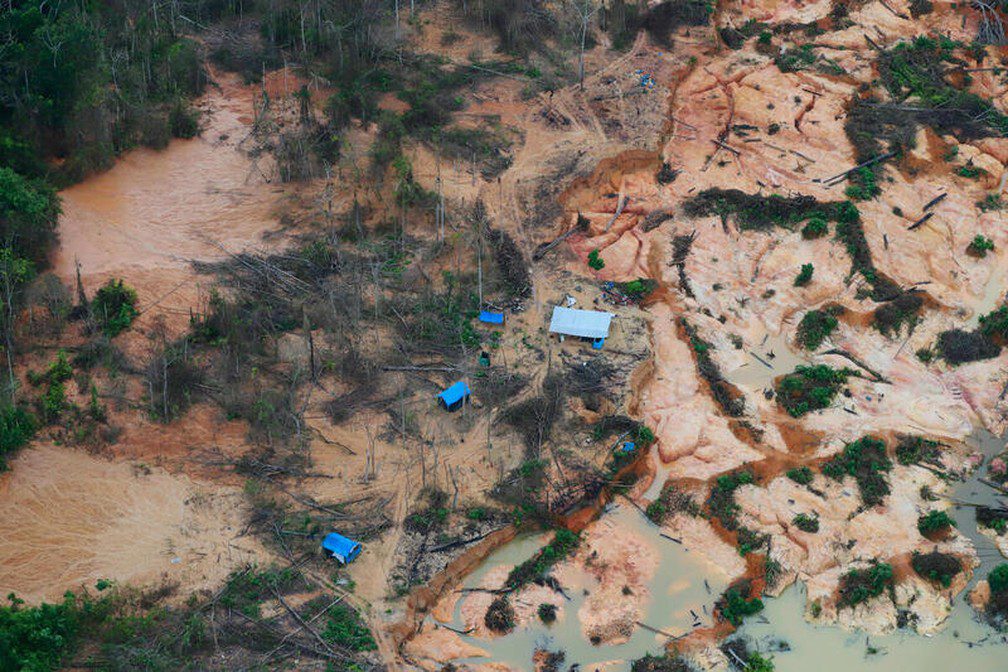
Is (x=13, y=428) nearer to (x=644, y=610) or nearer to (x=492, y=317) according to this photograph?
(x=492, y=317)

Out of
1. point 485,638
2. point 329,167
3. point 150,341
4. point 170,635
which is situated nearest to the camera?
point 170,635

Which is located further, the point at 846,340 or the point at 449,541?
the point at 846,340

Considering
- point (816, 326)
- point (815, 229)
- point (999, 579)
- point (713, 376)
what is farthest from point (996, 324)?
point (999, 579)

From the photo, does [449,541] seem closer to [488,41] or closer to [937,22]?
[488,41]

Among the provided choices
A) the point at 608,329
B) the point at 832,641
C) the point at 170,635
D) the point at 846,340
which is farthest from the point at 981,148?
the point at 170,635

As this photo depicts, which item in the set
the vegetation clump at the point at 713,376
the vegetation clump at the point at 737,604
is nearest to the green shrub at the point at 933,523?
the vegetation clump at the point at 737,604

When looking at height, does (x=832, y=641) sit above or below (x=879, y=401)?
below

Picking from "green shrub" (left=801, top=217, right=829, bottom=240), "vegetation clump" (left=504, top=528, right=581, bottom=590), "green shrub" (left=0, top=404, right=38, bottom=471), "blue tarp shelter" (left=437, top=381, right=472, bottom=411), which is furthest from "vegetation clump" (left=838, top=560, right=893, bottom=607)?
"green shrub" (left=0, top=404, right=38, bottom=471)
